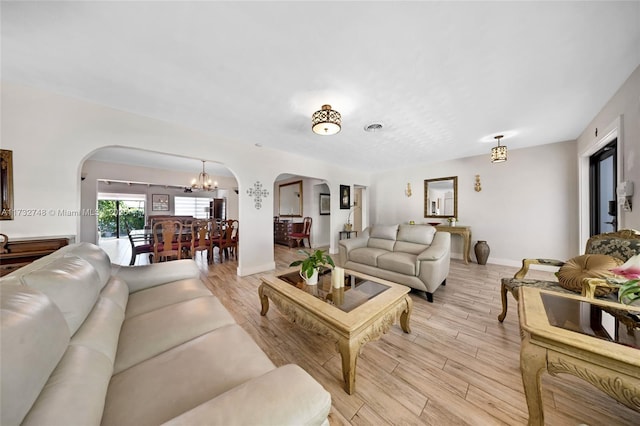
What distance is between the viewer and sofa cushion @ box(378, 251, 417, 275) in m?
2.65

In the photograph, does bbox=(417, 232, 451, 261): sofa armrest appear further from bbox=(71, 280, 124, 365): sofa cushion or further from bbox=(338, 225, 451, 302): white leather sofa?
bbox=(71, 280, 124, 365): sofa cushion

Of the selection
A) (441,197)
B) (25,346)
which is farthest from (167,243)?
(441,197)

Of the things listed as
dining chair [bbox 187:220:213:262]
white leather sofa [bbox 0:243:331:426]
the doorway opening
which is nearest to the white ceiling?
white leather sofa [bbox 0:243:331:426]

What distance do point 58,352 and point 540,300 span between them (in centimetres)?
232

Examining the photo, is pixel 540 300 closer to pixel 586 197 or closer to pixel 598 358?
pixel 598 358

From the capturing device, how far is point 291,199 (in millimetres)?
7129

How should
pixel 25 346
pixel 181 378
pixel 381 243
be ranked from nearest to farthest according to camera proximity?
pixel 25 346 → pixel 181 378 → pixel 381 243

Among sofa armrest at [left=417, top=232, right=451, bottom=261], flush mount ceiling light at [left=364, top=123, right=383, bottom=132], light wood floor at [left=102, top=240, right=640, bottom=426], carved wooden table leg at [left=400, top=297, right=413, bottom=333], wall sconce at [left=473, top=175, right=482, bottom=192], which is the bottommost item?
light wood floor at [left=102, top=240, right=640, bottom=426]

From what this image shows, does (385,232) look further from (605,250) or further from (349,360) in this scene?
(349,360)

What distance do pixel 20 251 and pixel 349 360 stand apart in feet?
9.74

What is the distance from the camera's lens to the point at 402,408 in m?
1.21

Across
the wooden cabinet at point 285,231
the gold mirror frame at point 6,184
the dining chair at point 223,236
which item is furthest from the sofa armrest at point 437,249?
the gold mirror frame at point 6,184

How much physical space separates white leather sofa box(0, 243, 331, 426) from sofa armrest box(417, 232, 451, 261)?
223cm

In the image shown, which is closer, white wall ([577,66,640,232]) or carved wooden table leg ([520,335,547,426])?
carved wooden table leg ([520,335,547,426])
